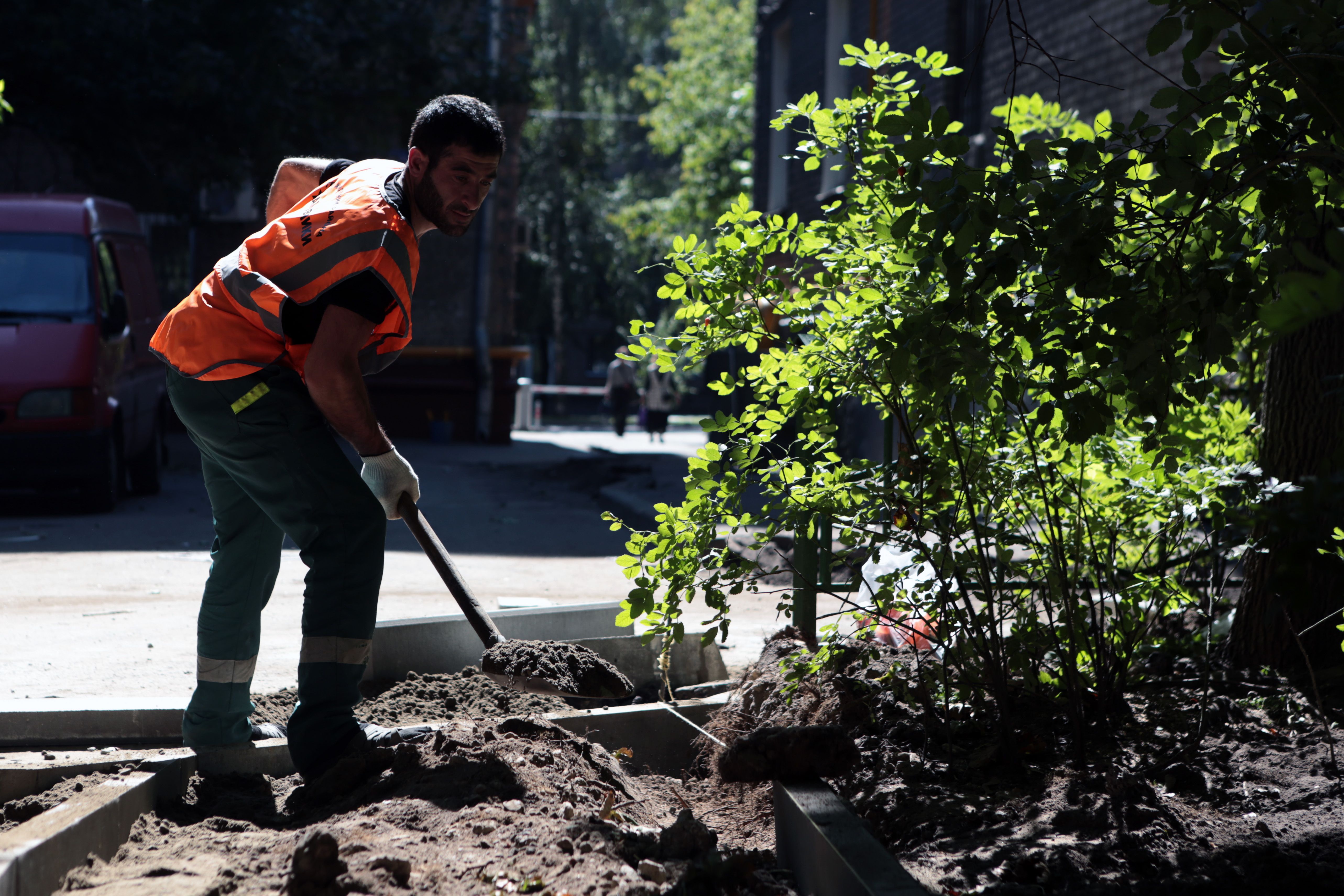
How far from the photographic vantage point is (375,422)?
328 cm

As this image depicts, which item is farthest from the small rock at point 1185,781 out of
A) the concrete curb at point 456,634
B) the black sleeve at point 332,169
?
the black sleeve at point 332,169

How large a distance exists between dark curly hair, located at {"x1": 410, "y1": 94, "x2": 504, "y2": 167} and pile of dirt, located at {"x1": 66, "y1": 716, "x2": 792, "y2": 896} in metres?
1.56

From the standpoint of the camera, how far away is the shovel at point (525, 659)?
359 centimetres

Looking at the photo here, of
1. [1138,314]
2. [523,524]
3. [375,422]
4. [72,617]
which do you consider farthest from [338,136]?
[1138,314]

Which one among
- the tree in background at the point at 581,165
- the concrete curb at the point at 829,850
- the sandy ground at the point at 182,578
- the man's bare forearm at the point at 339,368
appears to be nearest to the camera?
the concrete curb at the point at 829,850

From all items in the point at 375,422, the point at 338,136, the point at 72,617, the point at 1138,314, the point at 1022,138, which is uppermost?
the point at 338,136

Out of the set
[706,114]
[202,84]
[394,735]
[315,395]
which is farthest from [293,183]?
[706,114]

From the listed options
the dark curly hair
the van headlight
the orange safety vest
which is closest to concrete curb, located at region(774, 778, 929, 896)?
the orange safety vest

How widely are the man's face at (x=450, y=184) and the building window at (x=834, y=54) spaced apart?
13.2 meters

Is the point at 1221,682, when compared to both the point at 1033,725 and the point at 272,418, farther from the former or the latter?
the point at 272,418

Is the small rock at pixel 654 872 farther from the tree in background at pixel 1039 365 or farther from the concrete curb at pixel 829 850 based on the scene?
the tree in background at pixel 1039 365

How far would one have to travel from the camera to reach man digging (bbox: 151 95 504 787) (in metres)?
3.10

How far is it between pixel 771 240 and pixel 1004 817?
1.53m

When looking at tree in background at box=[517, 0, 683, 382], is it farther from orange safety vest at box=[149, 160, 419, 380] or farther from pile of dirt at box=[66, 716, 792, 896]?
pile of dirt at box=[66, 716, 792, 896]
